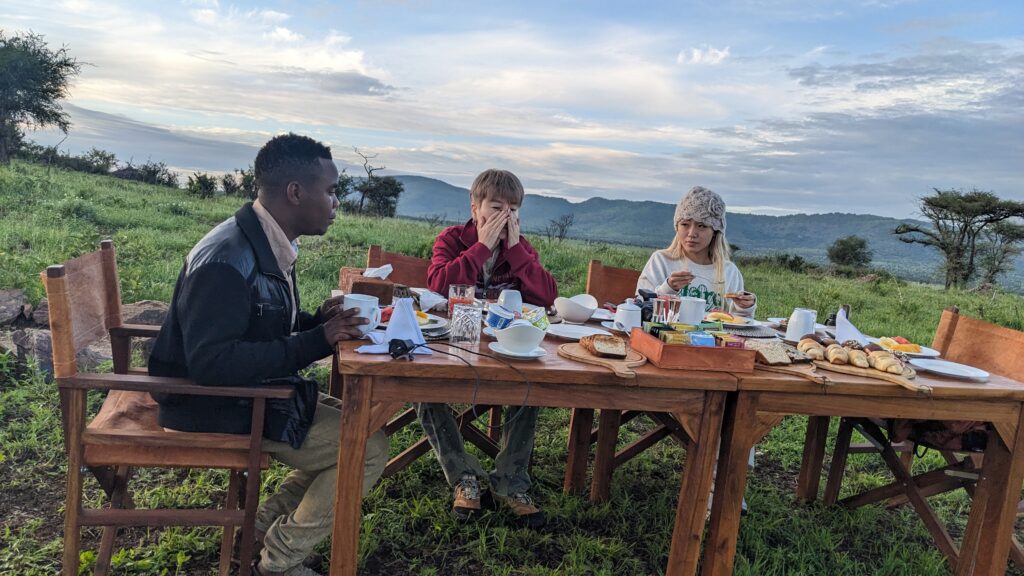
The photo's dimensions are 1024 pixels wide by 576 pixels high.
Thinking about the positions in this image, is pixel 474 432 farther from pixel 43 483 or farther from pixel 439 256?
pixel 43 483

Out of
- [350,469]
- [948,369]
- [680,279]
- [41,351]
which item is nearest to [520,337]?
[350,469]

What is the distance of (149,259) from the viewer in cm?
775

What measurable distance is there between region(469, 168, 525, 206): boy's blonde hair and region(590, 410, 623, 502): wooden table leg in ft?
3.94

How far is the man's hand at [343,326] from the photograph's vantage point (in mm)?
2180

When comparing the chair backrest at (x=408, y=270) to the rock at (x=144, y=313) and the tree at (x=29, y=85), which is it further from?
the tree at (x=29, y=85)

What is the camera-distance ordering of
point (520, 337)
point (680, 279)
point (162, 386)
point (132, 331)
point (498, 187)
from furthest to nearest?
point (680, 279), point (498, 187), point (132, 331), point (520, 337), point (162, 386)

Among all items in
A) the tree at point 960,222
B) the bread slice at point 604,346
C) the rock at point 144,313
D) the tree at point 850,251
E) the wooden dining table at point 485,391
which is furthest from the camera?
the tree at point 850,251

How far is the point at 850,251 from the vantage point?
38.8 meters

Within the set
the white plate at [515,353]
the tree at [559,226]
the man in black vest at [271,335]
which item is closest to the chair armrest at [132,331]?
the man in black vest at [271,335]

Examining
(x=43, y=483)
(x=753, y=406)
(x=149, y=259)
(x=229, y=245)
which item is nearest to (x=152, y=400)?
(x=229, y=245)

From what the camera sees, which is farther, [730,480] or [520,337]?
[730,480]

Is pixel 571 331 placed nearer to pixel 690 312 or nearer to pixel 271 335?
pixel 690 312

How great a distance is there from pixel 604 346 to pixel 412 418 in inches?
63.8

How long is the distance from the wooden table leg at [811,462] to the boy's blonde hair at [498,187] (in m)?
2.02
